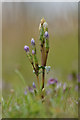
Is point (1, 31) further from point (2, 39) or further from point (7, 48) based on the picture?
point (7, 48)

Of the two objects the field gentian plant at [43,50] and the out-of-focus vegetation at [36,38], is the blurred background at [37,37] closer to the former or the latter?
the out-of-focus vegetation at [36,38]

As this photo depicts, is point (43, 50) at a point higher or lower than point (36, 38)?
lower

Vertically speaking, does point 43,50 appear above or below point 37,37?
below

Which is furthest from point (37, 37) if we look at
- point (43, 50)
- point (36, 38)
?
point (43, 50)

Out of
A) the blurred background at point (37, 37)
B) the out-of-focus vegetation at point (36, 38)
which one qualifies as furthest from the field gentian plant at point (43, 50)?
the blurred background at point (37, 37)

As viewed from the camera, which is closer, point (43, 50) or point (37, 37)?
point (43, 50)

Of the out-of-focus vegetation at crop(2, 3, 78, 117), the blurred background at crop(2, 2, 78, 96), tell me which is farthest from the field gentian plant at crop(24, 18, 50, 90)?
the blurred background at crop(2, 2, 78, 96)

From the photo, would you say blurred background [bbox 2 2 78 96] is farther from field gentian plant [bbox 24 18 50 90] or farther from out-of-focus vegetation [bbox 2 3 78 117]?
field gentian plant [bbox 24 18 50 90]

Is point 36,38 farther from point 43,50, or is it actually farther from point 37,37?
point 43,50

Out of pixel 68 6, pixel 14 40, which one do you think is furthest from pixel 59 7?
pixel 14 40
